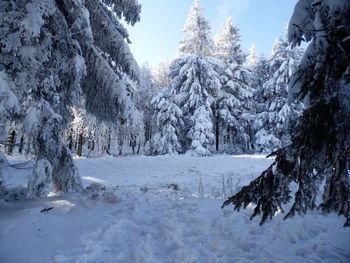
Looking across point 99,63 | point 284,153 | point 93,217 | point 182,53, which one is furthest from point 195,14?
point 284,153

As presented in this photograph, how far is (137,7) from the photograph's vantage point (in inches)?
383

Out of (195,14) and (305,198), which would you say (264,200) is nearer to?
(305,198)

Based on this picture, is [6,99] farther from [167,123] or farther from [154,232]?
[167,123]

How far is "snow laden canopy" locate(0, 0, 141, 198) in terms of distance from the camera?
6137 millimetres

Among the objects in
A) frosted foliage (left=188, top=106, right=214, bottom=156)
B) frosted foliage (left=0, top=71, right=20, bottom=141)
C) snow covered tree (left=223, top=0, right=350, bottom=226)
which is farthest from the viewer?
frosted foliage (left=188, top=106, right=214, bottom=156)

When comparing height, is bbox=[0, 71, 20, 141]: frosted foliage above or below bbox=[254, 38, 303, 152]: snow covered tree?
below

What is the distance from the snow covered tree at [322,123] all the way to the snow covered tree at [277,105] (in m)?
23.5

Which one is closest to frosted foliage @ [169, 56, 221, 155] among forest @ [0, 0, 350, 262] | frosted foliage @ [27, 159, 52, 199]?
forest @ [0, 0, 350, 262]

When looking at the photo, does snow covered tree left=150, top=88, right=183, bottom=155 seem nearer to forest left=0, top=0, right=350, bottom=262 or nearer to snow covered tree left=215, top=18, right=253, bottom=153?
snow covered tree left=215, top=18, right=253, bottom=153

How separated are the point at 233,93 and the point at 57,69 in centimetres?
2452

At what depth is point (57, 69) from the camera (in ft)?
24.8

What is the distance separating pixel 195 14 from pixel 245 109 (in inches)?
386

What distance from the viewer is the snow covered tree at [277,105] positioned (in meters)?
26.1

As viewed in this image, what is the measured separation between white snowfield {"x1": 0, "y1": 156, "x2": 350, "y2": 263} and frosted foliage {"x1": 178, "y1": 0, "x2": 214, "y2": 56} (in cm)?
2288
